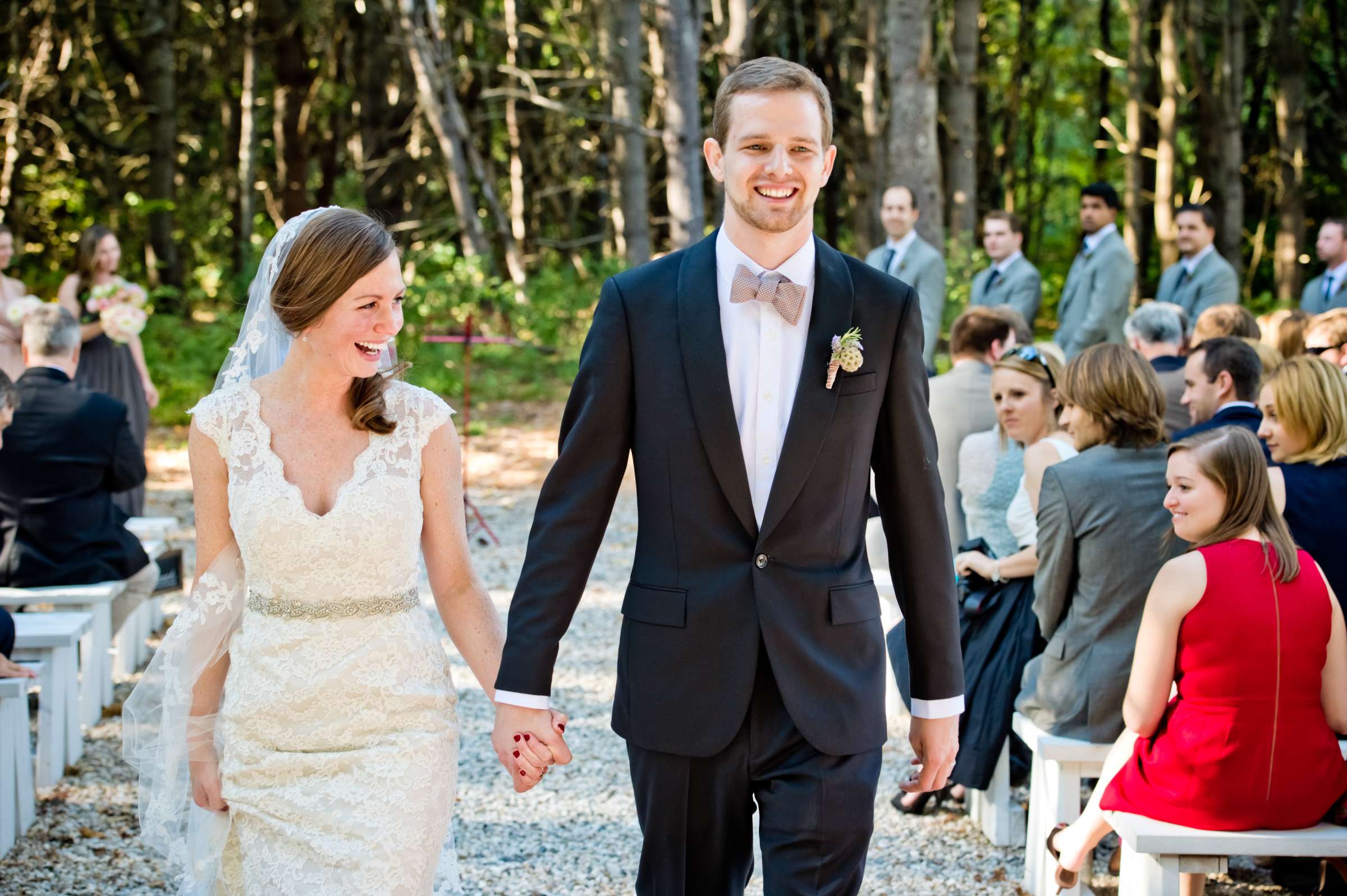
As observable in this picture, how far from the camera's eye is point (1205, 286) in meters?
9.45

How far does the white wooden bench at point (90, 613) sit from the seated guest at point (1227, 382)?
15.1ft

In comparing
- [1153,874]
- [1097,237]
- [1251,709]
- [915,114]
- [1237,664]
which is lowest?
[1153,874]

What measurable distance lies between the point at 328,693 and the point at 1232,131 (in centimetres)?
1880

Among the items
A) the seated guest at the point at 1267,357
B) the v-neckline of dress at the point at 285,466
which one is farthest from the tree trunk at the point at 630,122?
the v-neckline of dress at the point at 285,466

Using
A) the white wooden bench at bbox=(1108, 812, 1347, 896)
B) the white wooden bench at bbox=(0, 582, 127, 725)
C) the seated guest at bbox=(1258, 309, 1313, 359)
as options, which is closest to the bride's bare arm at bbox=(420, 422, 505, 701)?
the white wooden bench at bbox=(1108, 812, 1347, 896)

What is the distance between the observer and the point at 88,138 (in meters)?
21.5

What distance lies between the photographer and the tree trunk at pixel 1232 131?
19078 millimetres

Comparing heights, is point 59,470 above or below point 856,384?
below

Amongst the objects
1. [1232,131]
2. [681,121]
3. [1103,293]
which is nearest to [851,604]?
[1103,293]

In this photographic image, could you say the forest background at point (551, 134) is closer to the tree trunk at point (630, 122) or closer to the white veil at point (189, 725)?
the tree trunk at point (630, 122)

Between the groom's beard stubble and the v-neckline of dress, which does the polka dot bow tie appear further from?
the v-neckline of dress

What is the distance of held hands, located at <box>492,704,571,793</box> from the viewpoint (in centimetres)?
271

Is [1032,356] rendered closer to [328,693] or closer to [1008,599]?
[1008,599]

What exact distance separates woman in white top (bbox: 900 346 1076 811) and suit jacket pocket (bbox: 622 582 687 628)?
7.71 feet
